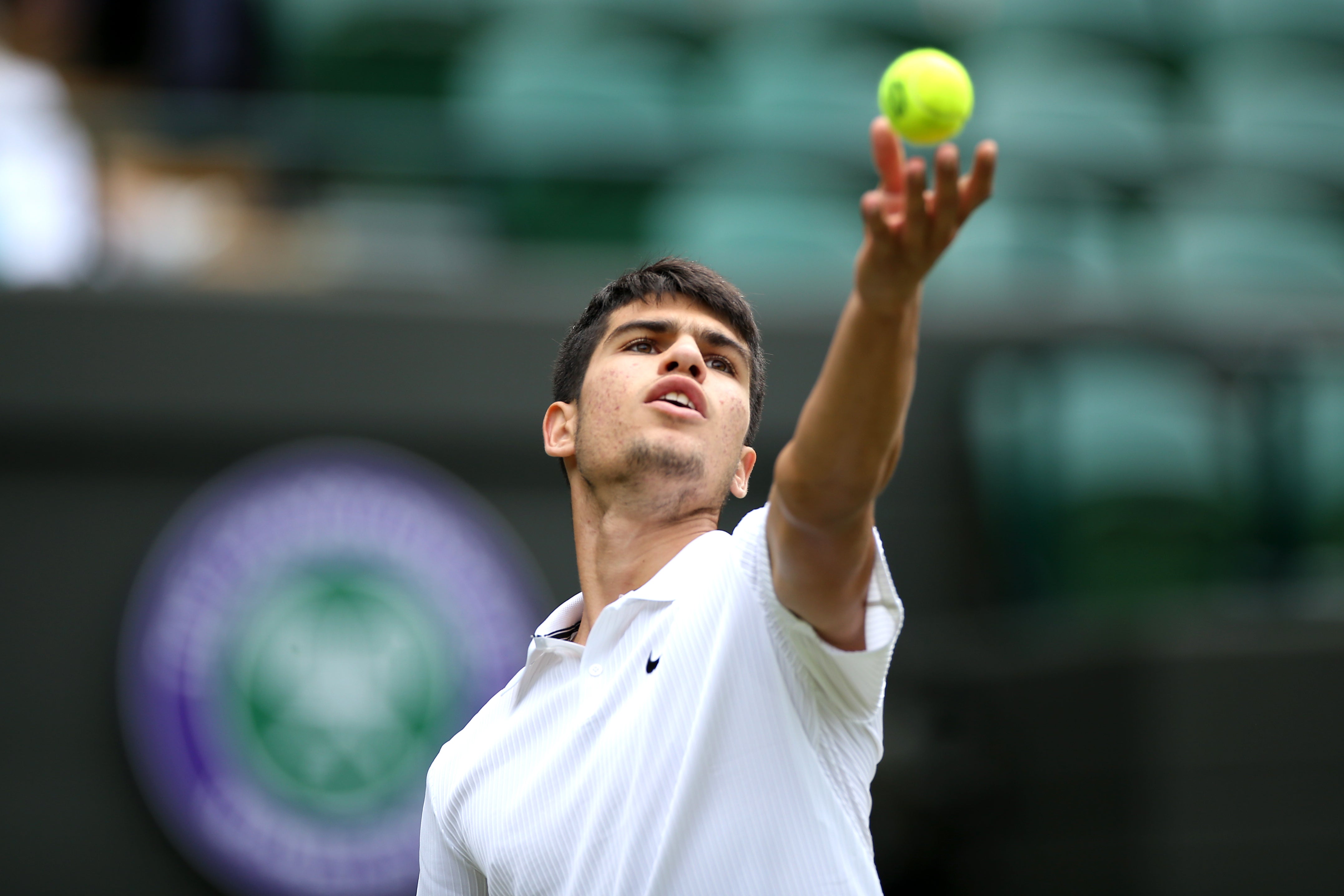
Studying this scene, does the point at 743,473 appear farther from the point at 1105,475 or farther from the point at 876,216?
the point at 1105,475

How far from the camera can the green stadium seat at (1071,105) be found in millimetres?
6637

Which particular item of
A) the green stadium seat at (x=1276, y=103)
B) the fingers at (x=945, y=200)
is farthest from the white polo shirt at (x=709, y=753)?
the green stadium seat at (x=1276, y=103)

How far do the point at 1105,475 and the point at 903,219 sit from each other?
3.85 m

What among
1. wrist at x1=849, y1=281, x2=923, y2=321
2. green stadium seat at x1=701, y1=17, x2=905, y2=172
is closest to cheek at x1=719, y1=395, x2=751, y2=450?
wrist at x1=849, y1=281, x2=923, y2=321

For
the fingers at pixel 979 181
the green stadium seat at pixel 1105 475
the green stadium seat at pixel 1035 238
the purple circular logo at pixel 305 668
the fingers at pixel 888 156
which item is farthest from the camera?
the green stadium seat at pixel 1035 238

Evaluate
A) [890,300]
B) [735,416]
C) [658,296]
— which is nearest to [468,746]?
[735,416]

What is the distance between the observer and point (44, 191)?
17.5 feet

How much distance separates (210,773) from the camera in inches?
186

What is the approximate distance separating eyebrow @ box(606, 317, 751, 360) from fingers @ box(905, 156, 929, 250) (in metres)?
0.73

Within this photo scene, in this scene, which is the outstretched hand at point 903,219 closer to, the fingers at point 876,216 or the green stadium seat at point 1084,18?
the fingers at point 876,216

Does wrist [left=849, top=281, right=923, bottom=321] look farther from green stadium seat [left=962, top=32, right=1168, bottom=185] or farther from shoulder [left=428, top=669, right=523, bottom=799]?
green stadium seat [left=962, top=32, right=1168, bottom=185]

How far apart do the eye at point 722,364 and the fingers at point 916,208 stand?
74cm

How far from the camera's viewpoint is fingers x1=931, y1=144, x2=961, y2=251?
1.51 metres

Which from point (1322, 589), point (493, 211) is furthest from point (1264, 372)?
point (493, 211)
